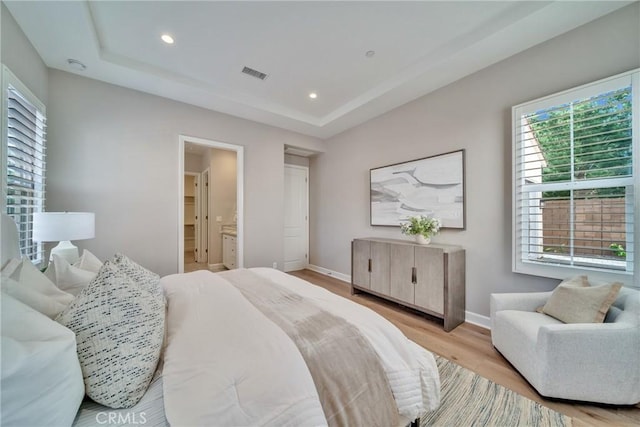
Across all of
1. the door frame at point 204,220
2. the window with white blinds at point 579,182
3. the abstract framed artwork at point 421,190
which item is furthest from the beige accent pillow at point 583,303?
the door frame at point 204,220

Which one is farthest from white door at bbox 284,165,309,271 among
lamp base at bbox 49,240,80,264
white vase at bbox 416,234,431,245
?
lamp base at bbox 49,240,80,264

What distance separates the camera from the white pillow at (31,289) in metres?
0.78

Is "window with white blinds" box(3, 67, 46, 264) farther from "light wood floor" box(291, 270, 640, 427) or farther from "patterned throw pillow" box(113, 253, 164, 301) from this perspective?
"light wood floor" box(291, 270, 640, 427)

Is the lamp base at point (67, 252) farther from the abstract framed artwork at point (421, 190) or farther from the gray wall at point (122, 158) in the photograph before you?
the abstract framed artwork at point (421, 190)

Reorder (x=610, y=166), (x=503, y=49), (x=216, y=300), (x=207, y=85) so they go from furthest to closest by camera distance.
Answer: (x=207, y=85) < (x=503, y=49) < (x=610, y=166) < (x=216, y=300)

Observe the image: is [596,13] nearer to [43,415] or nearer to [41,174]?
[43,415]

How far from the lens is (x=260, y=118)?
372 centimetres

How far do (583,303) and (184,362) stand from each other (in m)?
2.50

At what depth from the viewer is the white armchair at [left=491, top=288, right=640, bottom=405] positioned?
1421 millimetres

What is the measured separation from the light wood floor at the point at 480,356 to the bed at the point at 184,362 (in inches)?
39.4

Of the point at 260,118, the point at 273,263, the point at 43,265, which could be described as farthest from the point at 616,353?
the point at 43,265

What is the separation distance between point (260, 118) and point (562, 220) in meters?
3.86

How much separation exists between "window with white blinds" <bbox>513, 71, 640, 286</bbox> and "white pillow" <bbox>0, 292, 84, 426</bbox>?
10.1 ft

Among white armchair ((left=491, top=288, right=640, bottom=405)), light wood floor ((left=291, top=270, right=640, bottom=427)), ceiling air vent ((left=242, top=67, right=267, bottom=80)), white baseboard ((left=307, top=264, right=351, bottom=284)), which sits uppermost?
ceiling air vent ((left=242, top=67, right=267, bottom=80))
